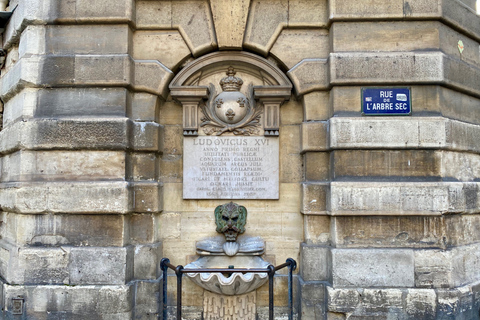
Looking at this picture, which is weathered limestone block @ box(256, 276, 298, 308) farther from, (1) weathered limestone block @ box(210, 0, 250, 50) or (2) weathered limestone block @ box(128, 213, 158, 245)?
(1) weathered limestone block @ box(210, 0, 250, 50)

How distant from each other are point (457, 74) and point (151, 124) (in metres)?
4.35

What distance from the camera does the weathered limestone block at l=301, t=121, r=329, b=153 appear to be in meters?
4.74

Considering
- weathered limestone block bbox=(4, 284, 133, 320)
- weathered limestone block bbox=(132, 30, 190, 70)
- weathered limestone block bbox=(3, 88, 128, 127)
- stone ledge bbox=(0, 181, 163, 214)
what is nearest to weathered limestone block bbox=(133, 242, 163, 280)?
weathered limestone block bbox=(4, 284, 133, 320)

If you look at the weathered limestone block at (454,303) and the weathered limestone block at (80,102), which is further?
the weathered limestone block at (80,102)

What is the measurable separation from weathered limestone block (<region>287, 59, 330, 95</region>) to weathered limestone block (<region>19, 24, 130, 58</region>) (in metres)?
2.39

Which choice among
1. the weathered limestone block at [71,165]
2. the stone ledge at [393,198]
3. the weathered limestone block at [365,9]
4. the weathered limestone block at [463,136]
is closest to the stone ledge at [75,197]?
the weathered limestone block at [71,165]

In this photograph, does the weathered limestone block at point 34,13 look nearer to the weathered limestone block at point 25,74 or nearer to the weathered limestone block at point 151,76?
the weathered limestone block at point 25,74

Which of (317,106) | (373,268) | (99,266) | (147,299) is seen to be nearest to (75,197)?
(99,266)

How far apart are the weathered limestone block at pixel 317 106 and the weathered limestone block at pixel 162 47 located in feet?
6.17

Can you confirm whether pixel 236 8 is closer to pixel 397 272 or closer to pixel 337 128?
pixel 337 128

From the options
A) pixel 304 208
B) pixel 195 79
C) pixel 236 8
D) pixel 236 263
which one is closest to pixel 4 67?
pixel 195 79

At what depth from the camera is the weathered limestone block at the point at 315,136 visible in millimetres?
4742

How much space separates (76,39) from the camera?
15.7 ft

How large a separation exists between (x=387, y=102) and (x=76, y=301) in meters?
4.81
